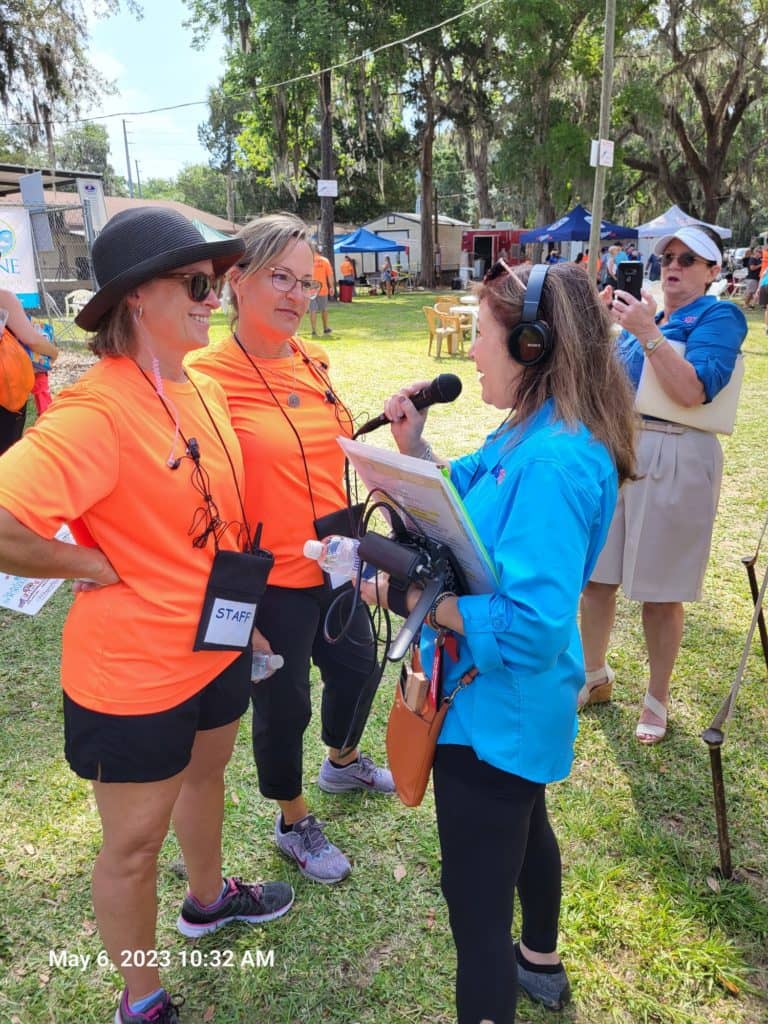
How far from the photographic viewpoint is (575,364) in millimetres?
1450

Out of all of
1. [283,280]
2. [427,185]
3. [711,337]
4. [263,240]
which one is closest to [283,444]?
[283,280]

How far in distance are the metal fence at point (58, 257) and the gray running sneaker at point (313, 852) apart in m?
10.2

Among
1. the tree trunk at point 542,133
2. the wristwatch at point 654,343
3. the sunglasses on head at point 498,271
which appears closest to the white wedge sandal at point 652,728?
the wristwatch at point 654,343

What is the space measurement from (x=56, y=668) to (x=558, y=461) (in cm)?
338

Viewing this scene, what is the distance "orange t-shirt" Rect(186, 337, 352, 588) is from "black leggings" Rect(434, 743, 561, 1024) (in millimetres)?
854

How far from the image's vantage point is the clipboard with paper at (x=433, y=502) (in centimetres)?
134

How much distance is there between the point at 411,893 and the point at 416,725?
1213mm

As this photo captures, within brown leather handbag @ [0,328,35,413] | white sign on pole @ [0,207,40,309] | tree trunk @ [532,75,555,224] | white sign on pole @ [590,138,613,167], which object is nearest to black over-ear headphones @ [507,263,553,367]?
brown leather handbag @ [0,328,35,413]

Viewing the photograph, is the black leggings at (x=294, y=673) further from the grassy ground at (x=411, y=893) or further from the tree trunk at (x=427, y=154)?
the tree trunk at (x=427, y=154)

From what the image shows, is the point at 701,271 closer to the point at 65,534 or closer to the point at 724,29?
the point at 65,534

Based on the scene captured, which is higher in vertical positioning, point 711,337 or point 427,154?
point 427,154

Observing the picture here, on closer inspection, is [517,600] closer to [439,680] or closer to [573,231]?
[439,680]

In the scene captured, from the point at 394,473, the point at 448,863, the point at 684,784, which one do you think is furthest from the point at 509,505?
the point at 684,784

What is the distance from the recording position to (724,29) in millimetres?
21594
